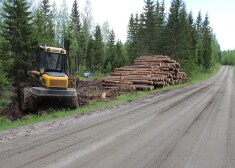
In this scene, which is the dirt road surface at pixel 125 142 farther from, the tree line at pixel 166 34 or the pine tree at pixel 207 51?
the pine tree at pixel 207 51

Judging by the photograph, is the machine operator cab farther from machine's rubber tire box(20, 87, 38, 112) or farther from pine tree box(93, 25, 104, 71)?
pine tree box(93, 25, 104, 71)

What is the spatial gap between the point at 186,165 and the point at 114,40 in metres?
64.7

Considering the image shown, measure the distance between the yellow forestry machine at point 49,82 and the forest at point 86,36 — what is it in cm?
405

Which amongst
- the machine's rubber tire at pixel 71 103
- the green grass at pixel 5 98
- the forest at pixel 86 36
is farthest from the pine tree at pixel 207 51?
the machine's rubber tire at pixel 71 103

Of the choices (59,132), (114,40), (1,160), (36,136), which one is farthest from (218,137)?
(114,40)

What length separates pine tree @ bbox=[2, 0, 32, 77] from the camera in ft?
77.7

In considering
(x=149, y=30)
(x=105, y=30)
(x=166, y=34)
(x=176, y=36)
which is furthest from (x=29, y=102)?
(x=105, y=30)

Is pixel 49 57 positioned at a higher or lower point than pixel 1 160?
higher

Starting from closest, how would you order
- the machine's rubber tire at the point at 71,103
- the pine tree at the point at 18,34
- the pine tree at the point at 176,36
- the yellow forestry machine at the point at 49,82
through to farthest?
the yellow forestry machine at the point at 49,82
the machine's rubber tire at the point at 71,103
the pine tree at the point at 18,34
the pine tree at the point at 176,36

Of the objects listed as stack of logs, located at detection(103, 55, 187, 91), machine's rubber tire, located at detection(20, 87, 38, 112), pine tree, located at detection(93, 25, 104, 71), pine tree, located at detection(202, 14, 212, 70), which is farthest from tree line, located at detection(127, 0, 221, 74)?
machine's rubber tire, located at detection(20, 87, 38, 112)

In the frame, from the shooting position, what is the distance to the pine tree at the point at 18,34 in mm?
23672

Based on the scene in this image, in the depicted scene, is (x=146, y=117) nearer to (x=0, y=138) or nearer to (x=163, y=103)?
(x=163, y=103)

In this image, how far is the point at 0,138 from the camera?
305 inches

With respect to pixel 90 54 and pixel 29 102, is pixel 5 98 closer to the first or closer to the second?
pixel 29 102
